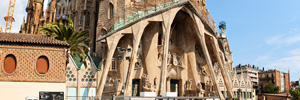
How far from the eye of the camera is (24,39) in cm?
2520

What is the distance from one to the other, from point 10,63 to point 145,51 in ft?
64.1

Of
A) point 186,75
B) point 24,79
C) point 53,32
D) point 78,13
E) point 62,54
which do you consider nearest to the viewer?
point 24,79

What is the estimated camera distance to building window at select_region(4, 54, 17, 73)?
24.7 meters

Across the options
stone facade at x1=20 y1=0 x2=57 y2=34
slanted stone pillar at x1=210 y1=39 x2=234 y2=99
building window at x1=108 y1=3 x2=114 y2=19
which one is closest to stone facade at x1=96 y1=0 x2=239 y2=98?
building window at x1=108 y1=3 x2=114 y2=19

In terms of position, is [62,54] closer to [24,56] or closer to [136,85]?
[24,56]

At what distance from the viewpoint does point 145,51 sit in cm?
4066

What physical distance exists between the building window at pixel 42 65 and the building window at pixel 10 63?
6.27 ft

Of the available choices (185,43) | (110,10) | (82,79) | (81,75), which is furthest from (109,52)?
(185,43)

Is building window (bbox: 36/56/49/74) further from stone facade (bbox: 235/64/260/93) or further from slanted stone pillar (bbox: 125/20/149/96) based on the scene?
stone facade (bbox: 235/64/260/93)

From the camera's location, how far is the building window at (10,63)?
2469 cm

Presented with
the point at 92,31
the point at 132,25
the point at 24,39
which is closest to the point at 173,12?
the point at 132,25

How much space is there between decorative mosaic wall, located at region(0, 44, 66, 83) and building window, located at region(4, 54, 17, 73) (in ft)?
0.84

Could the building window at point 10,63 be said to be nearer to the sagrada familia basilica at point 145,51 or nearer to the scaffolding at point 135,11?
the sagrada familia basilica at point 145,51

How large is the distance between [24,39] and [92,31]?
74.2 feet
